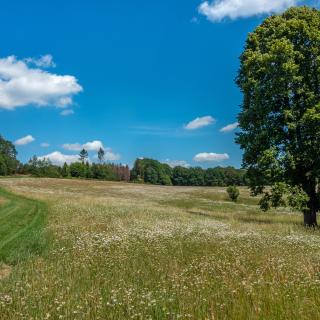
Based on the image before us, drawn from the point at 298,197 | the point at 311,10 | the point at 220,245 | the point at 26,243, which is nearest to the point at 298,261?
the point at 220,245

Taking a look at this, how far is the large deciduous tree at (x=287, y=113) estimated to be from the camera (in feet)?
87.7

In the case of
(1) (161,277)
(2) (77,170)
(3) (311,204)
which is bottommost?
(1) (161,277)

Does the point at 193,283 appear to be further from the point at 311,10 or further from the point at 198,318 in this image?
the point at 311,10

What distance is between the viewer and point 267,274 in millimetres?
10219

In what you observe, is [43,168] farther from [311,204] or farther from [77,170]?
[311,204]

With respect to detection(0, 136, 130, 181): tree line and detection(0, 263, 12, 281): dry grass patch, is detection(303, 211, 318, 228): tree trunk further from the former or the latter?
detection(0, 136, 130, 181): tree line

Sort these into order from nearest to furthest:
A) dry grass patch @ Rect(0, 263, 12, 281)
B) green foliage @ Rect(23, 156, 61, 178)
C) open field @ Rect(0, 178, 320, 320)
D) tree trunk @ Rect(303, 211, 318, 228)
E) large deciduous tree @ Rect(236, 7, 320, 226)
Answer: open field @ Rect(0, 178, 320, 320)
dry grass patch @ Rect(0, 263, 12, 281)
large deciduous tree @ Rect(236, 7, 320, 226)
tree trunk @ Rect(303, 211, 318, 228)
green foliage @ Rect(23, 156, 61, 178)

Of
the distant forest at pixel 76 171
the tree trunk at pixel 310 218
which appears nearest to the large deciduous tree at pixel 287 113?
the tree trunk at pixel 310 218

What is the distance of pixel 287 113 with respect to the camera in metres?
26.7

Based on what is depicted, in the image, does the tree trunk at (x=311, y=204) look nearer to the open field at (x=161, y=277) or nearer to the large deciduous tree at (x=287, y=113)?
the large deciduous tree at (x=287, y=113)

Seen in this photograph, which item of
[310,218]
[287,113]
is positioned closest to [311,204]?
[310,218]

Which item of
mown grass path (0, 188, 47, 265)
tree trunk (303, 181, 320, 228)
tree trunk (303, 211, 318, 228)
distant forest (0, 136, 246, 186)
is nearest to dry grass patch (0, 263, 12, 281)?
mown grass path (0, 188, 47, 265)

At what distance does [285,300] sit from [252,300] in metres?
0.62

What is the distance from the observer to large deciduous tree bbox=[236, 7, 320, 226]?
26.7m
